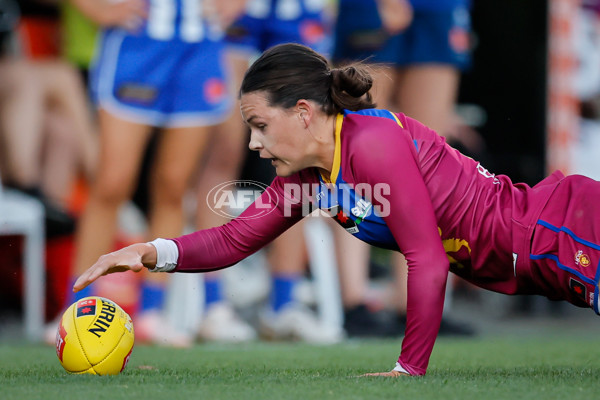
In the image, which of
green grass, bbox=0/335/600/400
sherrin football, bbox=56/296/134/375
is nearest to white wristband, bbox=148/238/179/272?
sherrin football, bbox=56/296/134/375

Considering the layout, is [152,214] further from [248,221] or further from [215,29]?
[248,221]

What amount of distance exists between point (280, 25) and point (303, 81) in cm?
266

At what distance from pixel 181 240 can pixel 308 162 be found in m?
0.56

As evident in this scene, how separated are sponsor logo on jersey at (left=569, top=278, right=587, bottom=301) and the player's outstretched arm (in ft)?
4.81

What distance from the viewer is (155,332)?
5.34 metres

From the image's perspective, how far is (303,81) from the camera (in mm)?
3488

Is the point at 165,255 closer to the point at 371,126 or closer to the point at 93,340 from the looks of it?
the point at 93,340

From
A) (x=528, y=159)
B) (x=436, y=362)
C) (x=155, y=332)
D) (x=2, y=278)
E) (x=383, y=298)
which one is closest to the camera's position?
(x=436, y=362)

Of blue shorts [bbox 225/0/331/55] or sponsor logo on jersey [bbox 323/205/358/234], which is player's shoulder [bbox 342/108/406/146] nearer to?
sponsor logo on jersey [bbox 323/205/358/234]

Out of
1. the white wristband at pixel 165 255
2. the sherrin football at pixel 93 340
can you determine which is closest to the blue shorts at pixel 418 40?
the white wristband at pixel 165 255

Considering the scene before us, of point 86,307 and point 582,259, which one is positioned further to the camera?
point 86,307

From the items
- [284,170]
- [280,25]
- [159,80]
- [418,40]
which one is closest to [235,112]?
[280,25]

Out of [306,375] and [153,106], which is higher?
[153,106]

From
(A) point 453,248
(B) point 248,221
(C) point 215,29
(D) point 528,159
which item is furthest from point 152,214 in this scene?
(D) point 528,159
